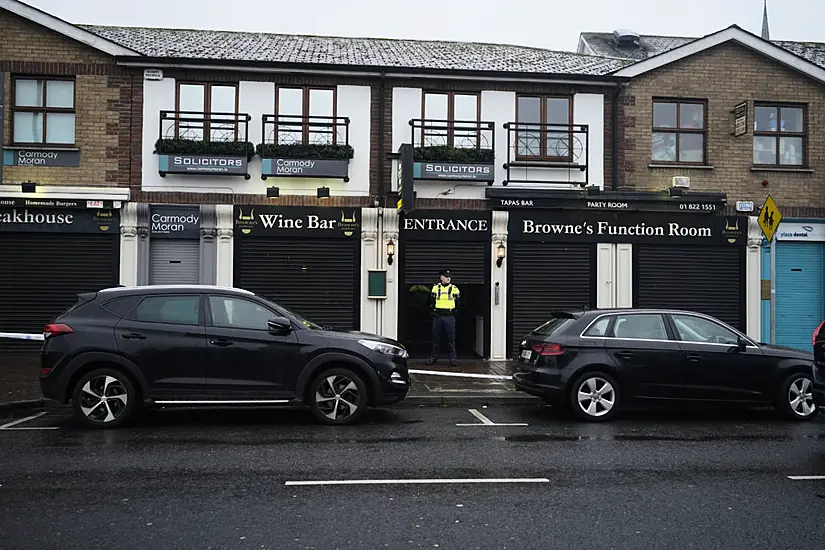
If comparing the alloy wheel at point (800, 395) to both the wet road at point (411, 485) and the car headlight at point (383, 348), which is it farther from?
the car headlight at point (383, 348)

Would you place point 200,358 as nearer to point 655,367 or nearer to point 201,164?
point 655,367

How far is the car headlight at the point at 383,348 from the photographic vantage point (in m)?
9.02

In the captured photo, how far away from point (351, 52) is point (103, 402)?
36.7 ft

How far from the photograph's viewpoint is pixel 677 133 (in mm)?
16484

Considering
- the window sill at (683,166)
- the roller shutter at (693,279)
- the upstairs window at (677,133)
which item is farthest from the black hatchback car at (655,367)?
the upstairs window at (677,133)

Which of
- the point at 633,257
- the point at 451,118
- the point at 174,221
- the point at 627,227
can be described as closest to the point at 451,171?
the point at 451,118

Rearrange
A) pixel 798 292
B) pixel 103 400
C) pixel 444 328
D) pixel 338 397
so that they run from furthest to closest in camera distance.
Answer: pixel 798 292 → pixel 444 328 → pixel 338 397 → pixel 103 400

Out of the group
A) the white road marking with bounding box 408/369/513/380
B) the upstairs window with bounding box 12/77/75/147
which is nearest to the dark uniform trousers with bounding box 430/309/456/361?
the white road marking with bounding box 408/369/513/380

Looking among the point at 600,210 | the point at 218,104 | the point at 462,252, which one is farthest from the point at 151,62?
the point at 600,210

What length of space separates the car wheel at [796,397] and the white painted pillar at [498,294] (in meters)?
6.81

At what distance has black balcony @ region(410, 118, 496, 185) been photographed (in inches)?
606

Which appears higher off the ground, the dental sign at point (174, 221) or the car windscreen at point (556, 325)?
the dental sign at point (174, 221)

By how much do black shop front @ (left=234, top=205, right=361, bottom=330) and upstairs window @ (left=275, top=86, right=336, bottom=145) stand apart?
4.91 feet

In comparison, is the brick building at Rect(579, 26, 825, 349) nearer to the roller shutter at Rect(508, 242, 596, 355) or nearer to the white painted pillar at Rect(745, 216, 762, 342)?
the white painted pillar at Rect(745, 216, 762, 342)
